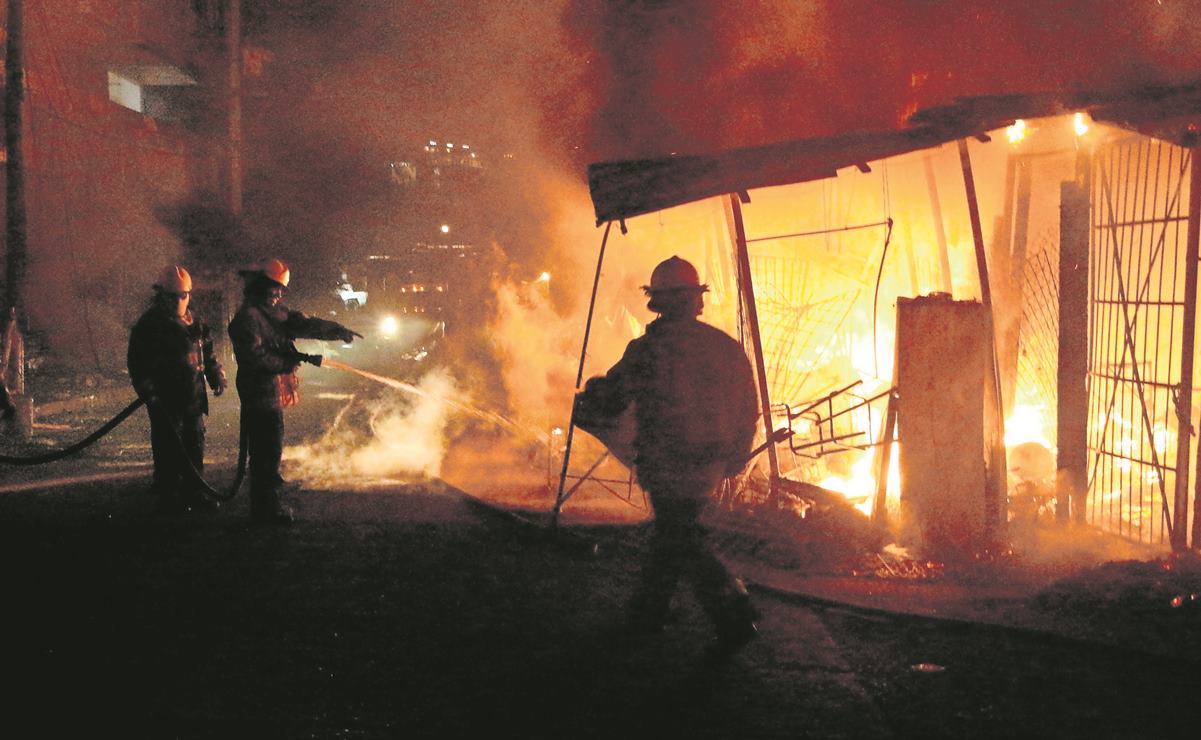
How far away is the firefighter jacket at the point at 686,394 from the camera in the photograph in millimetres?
4949

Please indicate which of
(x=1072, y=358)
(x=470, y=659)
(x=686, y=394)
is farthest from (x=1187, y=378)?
(x=470, y=659)

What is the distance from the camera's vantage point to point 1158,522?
777 centimetres

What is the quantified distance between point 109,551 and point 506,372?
708 centimetres

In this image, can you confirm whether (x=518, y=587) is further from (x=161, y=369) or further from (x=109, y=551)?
(x=161, y=369)

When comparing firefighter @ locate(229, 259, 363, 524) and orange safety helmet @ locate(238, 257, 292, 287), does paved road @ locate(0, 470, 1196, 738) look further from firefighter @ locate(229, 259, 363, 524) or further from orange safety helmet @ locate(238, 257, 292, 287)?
orange safety helmet @ locate(238, 257, 292, 287)

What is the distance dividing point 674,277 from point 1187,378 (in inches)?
157

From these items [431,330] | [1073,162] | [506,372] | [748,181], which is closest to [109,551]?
[748,181]

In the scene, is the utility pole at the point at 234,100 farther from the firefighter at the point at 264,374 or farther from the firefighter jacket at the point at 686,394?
the firefighter jacket at the point at 686,394

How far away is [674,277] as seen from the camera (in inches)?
197

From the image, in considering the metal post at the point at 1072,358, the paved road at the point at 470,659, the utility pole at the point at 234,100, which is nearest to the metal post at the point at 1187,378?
the metal post at the point at 1072,358

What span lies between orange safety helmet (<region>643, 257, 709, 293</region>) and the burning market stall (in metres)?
1.32

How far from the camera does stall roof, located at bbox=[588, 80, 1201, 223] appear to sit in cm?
607

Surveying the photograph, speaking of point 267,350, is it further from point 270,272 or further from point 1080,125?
point 1080,125

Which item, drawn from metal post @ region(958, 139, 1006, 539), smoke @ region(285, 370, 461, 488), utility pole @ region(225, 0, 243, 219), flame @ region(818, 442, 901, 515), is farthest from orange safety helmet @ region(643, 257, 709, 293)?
utility pole @ region(225, 0, 243, 219)
